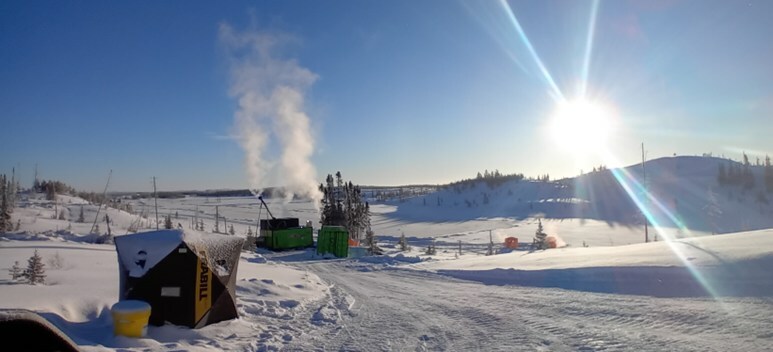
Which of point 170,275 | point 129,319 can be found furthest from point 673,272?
point 129,319

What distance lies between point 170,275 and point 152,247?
1.66 ft

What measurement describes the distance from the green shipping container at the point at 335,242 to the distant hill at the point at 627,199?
44576 mm

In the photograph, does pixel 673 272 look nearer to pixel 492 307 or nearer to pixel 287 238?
pixel 492 307

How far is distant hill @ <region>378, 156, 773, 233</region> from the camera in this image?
73625 millimetres

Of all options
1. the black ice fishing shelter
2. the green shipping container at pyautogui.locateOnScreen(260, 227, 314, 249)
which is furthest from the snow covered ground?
the green shipping container at pyautogui.locateOnScreen(260, 227, 314, 249)

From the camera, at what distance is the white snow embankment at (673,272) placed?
353 inches

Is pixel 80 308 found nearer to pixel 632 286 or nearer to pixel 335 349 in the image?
pixel 335 349

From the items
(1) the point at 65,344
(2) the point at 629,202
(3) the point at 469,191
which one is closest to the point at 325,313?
(1) the point at 65,344

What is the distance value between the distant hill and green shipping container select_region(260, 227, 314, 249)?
45070mm

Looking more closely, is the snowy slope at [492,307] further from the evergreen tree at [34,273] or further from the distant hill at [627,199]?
the distant hill at [627,199]

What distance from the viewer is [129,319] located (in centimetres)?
615

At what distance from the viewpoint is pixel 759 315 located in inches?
A: 267

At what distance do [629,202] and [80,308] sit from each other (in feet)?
348

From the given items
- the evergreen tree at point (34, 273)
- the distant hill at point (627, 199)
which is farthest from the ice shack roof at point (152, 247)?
the distant hill at point (627, 199)
